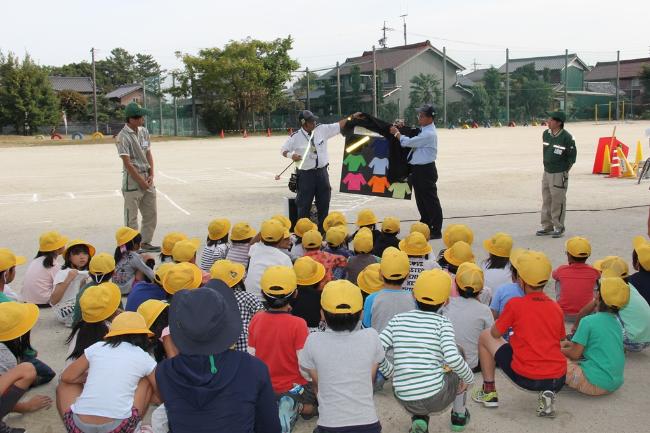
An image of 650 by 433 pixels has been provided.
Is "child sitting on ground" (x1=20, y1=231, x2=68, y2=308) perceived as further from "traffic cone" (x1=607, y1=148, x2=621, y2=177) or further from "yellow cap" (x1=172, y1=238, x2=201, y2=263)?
"traffic cone" (x1=607, y1=148, x2=621, y2=177)

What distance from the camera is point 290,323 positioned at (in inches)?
149

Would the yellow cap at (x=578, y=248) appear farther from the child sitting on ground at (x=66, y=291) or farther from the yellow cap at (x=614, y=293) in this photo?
the child sitting on ground at (x=66, y=291)

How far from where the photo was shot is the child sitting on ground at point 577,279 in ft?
17.2

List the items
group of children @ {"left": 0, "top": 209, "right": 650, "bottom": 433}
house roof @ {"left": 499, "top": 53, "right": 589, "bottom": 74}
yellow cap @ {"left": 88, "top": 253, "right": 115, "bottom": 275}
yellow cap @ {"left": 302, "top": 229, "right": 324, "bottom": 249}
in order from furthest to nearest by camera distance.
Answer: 1. house roof @ {"left": 499, "top": 53, "right": 589, "bottom": 74}
2. yellow cap @ {"left": 302, "top": 229, "right": 324, "bottom": 249}
3. yellow cap @ {"left": 88, "top": 253, "right": 115, "bottom": 275}
4. group of children @ {"left": 0, "top": 209, "right": 650, "bottom": 433}

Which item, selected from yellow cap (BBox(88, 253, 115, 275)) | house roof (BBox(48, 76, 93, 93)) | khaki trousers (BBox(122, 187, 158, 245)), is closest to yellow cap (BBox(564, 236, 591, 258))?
yellow cap (BBox(88, 253, 115, 275))

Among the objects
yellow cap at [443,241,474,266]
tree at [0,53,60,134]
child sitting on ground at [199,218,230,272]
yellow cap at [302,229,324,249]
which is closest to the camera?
yellow cap at [443,241,474,266]

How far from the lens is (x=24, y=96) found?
165ft

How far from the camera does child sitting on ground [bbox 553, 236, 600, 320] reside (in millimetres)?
5234

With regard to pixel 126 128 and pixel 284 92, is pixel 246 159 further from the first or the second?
pixel 284 92

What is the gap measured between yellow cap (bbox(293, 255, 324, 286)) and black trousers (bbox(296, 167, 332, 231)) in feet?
14.4

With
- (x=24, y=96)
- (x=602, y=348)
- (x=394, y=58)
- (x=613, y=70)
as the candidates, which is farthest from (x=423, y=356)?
(x=613, y=70)

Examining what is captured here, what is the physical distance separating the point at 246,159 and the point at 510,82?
149 ft

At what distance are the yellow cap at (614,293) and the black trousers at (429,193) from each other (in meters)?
5.16

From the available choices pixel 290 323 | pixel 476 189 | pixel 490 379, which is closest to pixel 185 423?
pixel 290 323
